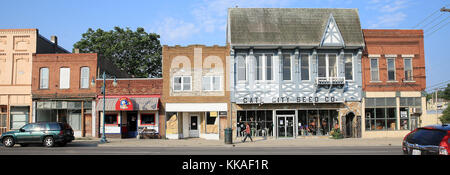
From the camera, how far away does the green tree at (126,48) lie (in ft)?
150

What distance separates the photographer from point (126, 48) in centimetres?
4597

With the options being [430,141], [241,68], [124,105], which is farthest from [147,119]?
[430,141]

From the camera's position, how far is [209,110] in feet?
93.2

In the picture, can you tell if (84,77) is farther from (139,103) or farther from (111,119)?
(139,103)

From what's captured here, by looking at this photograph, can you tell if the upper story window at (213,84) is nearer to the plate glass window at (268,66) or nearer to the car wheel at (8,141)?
the plate glass window at (268,66)

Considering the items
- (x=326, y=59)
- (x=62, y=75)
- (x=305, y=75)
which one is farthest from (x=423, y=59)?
(x=62, y=75)

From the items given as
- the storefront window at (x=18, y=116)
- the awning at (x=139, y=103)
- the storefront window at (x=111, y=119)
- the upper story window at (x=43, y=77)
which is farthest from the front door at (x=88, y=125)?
the storefront window at (x=18, y=116)

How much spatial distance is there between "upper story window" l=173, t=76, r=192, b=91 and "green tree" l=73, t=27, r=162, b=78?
18498mm

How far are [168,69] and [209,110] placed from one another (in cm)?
475

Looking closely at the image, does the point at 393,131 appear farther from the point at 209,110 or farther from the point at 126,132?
the point at 126,132

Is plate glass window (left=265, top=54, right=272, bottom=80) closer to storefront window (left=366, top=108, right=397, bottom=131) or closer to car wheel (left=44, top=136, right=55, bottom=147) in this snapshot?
storefront window (left=366, top=108, right=397, bottom=131)

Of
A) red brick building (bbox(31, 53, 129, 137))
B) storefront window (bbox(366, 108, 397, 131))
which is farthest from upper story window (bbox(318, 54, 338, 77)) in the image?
red brick building (bbox(31, 53, 129, 137))
